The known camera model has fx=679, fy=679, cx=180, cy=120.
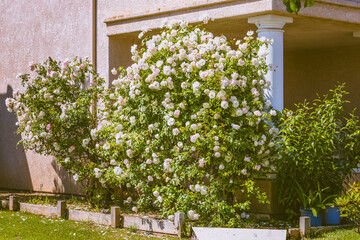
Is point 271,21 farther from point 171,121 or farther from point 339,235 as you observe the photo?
point 339,235

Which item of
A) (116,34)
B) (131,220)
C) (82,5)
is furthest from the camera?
(82,5)

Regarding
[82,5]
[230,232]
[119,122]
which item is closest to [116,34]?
[82,5]

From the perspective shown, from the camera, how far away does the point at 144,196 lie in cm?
1042

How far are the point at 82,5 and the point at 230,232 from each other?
8.37m

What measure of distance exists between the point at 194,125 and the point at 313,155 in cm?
177

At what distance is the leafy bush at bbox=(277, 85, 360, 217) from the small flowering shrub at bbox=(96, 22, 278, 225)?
10.7 inches

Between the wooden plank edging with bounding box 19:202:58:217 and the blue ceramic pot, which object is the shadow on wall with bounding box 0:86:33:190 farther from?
the blue ceramic pot

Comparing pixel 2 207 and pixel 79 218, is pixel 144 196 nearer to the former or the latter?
pixel 79 218

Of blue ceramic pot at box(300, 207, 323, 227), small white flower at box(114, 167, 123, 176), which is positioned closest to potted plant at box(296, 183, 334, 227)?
blue ceramic pot at box(300, 207, 323, 227)

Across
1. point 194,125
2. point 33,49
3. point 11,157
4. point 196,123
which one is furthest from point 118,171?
point 11,157

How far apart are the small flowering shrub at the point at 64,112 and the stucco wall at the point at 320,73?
16.0 feet

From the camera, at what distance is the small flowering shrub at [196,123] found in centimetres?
952

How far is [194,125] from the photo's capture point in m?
9.41

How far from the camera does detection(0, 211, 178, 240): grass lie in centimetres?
930
